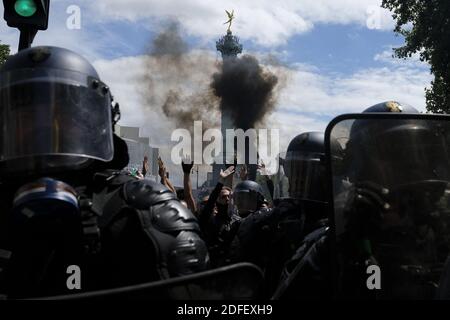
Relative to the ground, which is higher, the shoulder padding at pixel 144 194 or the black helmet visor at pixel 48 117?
the black helmet visor at pixel 48 117

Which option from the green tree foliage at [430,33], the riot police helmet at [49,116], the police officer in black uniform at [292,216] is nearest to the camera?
the riot police helmet at [49,116]

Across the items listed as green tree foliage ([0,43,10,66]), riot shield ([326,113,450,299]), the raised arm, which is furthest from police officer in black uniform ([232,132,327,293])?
green tree foliage ([0,43,10,66])

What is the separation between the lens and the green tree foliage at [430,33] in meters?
17.2

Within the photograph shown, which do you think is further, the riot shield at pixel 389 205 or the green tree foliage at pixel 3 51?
the green tree foliage at pixel 3 51

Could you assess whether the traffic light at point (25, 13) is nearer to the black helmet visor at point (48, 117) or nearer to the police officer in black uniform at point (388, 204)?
the black helmet visor at point (48, 117)

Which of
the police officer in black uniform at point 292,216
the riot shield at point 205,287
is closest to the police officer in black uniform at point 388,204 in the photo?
the riot shield at point 205,287

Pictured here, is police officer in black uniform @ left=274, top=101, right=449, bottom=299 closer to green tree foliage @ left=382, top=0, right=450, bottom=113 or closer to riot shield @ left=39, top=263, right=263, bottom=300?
riot shield @ left=39, top=263, right=263, bottom=300

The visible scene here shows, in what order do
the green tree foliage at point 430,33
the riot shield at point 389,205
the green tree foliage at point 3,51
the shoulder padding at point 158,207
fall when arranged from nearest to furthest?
the riot shield at point 389,205, the shoulder padding at point 158,207, the green tree foliage at point 430,33, the green tree foliage at point 3,51

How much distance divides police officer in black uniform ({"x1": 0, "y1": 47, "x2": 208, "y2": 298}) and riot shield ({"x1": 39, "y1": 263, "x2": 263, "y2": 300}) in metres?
0.73

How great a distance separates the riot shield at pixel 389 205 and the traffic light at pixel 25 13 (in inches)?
129

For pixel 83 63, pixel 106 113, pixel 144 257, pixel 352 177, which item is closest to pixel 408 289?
pixel 352 177

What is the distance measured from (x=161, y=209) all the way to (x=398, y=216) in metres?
0.88

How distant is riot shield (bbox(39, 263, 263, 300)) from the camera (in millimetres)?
1150

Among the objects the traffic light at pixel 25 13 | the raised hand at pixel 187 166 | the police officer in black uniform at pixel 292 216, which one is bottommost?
the police officer in black uniform at pixel 292 216
